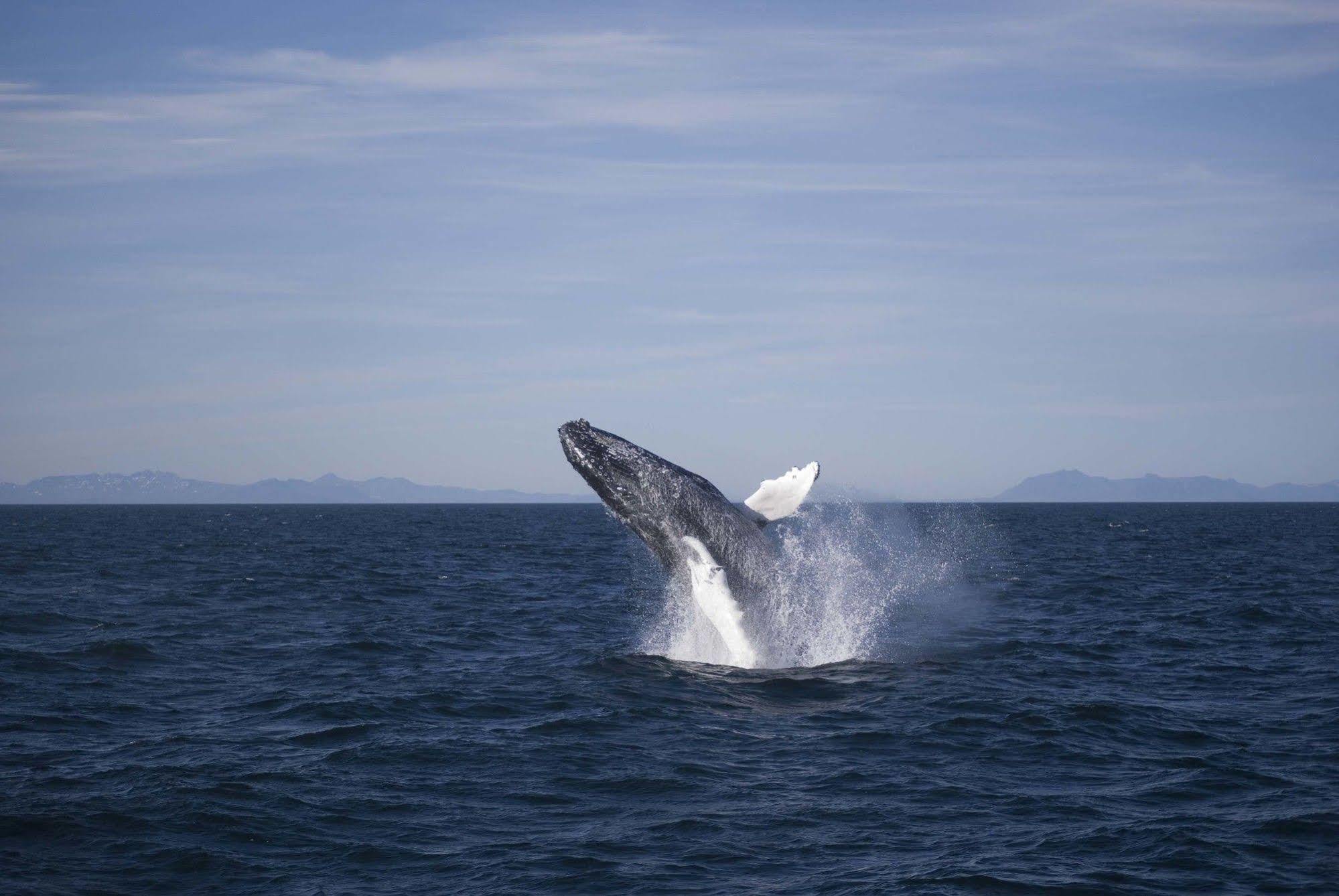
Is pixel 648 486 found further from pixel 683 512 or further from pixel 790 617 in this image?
pixel 790 617

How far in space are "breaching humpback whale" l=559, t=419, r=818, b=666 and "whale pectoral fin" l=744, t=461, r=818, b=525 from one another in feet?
0.12

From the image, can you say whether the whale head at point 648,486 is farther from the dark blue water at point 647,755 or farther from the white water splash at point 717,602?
the dark blue water at point 647,755

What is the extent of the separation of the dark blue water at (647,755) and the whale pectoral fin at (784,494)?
8.93 feet

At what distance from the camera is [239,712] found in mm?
16250

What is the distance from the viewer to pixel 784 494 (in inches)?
658

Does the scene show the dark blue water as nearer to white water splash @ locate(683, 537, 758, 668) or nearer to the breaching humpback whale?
white water splash @ locate(683, 537, 758, 668)

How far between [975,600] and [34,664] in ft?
78.1

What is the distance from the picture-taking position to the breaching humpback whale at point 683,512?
673 inches

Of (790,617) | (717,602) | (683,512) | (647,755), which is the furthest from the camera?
(790,617)

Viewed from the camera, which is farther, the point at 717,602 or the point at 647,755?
the point at 717,602

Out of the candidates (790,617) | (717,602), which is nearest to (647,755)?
(717,602)

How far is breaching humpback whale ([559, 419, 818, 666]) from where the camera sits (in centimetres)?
1709

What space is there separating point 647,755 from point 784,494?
472 cm

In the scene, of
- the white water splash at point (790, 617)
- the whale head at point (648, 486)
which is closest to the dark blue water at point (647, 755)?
the white water splash at point (790, 617)
